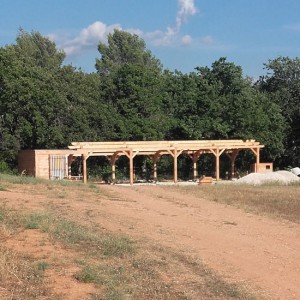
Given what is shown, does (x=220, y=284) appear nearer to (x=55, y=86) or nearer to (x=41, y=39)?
(x=55, y=86)

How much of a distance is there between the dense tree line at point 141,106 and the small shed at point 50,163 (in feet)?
12.8

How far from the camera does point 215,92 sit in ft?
158

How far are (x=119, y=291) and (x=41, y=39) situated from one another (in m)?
71.5

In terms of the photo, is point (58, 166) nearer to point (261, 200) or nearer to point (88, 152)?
point (88, 152)

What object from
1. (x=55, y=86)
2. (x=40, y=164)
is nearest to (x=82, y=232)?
(x=40, y=164)

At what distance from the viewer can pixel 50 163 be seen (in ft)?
119

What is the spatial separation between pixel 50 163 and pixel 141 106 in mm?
11864

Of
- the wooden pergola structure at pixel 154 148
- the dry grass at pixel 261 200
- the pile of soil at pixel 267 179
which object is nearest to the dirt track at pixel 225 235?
the dry grass at pixel 261 200

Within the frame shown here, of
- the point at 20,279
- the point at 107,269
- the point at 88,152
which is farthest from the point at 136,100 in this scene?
the point at 20,279

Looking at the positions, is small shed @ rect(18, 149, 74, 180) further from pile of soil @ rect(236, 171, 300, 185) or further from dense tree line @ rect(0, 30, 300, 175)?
pile of soil @ rect(236, 171, 300, 185)

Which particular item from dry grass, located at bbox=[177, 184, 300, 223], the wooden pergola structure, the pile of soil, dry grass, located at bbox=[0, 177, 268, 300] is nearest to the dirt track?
dry grass, located at bbox=[0, 177, 268, 300]

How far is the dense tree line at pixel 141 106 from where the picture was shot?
40844 millimetres

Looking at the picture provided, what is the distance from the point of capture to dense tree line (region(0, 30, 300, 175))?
134ft

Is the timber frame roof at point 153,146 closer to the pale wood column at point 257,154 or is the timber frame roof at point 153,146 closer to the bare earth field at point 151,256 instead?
the pale wood column at point 257,154
